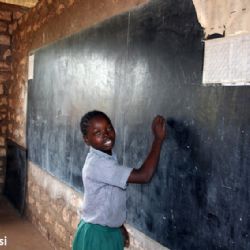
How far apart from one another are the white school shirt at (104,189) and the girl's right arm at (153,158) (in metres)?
0.05

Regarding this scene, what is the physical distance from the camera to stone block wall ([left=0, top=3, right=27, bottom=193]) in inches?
226

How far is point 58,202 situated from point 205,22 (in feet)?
8.72

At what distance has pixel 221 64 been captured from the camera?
60.8 inches

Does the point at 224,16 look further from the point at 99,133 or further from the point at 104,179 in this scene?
the point at 104,179

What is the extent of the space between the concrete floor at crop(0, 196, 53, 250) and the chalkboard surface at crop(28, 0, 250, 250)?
5.06 feet

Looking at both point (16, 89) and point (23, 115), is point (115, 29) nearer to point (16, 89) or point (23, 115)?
point (23, 115)

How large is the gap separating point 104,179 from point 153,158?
11.1 inches

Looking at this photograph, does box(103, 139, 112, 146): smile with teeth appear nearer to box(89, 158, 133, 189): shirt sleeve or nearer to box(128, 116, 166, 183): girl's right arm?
box(89, 158, 133, 189): shirt sleeve

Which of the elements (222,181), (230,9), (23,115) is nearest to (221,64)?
(230,9)

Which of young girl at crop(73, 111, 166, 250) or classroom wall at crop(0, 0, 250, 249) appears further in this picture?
classroom wall at crop(0, 0, 250, 249)

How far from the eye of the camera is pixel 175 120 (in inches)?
72.8

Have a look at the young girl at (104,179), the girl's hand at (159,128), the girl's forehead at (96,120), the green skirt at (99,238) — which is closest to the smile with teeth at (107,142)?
the young girl at (104,179)

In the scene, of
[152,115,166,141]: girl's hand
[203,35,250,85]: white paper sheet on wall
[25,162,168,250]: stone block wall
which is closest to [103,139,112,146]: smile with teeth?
[152,115,166,141]: girl's hand

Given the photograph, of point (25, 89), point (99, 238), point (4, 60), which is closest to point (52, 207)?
point (25, 89)
